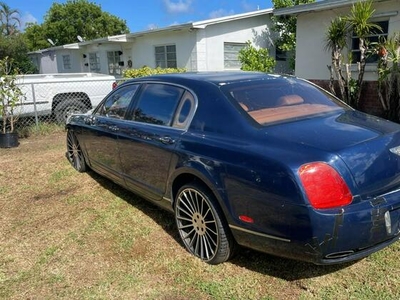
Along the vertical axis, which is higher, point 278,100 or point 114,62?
point 114,62

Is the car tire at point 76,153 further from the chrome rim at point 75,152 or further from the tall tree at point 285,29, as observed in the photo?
the tall tree at point 285,29

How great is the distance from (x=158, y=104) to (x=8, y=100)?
17.1 ft

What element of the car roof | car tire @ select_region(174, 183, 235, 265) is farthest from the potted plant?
car tire @ select_region(174, 183, 235, 265)

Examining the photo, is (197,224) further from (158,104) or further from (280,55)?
(280,55)

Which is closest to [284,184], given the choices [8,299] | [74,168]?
[8,299]

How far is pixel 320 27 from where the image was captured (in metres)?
9.72

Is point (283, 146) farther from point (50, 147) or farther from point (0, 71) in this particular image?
point (0, 71)

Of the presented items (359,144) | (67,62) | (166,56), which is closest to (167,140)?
(359,144)

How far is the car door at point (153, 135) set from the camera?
3254 millimetres

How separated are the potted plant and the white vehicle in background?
14.3 inches

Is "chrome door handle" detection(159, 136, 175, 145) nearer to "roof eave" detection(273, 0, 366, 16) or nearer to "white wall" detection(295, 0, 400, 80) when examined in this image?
"roof eave" detection(273, 0, 366, 16)

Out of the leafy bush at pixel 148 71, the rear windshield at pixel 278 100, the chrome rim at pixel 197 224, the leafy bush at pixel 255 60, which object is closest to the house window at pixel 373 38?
the leafy bush at pixel 255 60

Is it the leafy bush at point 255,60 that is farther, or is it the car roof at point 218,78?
the leafy bush at point 255,60

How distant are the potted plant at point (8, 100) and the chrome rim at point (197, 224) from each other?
18.5 ft
